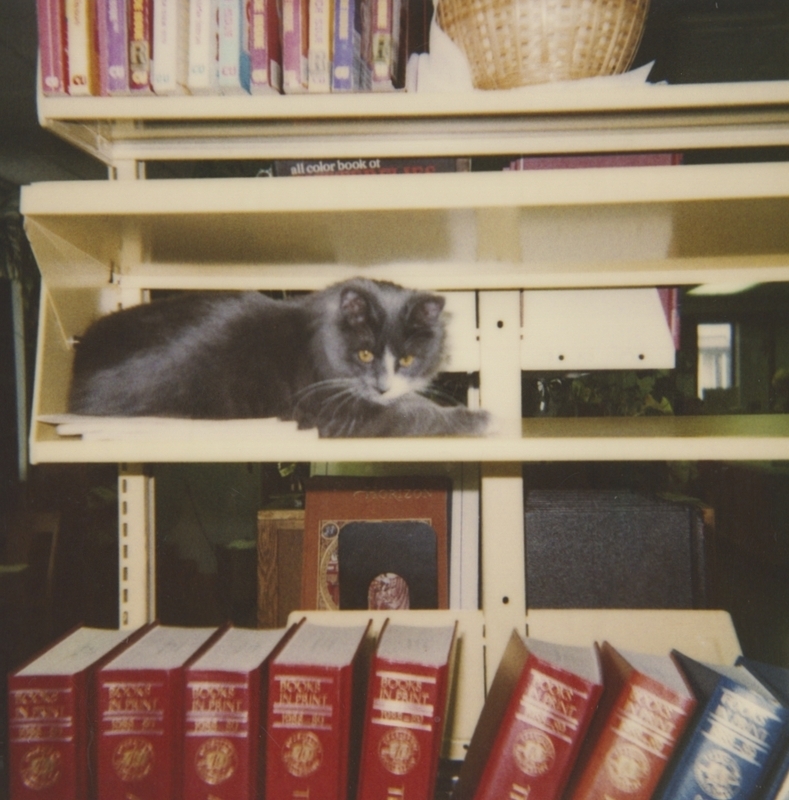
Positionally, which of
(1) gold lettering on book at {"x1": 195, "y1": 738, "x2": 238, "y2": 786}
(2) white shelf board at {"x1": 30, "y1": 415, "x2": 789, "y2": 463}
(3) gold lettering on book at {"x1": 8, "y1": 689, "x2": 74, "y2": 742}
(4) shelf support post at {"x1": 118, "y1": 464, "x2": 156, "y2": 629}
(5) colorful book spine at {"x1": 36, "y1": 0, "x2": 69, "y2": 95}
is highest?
(5) colorful book spine at {"x1": 36, "y1": 0, "x2": 69, "y2": 95}

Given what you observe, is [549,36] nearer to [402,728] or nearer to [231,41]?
[231,41]

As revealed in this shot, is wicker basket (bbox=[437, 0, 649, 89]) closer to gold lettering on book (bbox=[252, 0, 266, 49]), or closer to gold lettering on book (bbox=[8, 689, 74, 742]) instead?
gold lettering on book (bbox=[252, 0, 266, 49])

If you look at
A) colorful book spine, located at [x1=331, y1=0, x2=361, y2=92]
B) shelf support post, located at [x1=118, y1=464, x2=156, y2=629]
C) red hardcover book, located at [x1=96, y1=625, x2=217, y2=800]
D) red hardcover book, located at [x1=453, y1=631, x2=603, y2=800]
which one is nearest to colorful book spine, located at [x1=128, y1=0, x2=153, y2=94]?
colorful book spine, located at [x1=331, y1=0, x2=361, y2=92]

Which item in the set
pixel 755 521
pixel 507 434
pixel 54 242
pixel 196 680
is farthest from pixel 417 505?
pixel 755 521

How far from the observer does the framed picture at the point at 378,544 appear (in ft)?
3.01

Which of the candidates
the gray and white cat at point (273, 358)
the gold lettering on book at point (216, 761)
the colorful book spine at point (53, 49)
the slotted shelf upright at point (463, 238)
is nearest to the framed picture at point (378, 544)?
the slotted shelf upright at point (463, 238)

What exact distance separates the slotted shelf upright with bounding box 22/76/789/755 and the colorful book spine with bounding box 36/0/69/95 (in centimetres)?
4

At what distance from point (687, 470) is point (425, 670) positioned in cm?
150

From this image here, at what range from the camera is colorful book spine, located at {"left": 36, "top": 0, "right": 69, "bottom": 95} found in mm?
716

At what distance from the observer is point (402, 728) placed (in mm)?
641

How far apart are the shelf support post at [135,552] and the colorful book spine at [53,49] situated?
554 mm

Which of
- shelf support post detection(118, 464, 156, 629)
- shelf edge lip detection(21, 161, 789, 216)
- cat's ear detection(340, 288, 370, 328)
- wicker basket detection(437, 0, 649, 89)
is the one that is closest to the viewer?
shelf edge lip detection(21, 161, 789, 216)

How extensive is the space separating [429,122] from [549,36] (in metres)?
0.20

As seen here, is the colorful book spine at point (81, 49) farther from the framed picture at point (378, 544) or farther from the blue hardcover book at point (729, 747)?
the blue hardcover book at point (729, 747)
